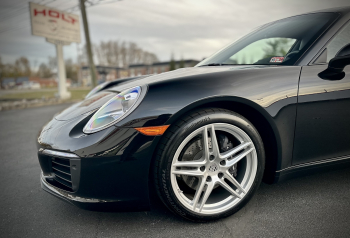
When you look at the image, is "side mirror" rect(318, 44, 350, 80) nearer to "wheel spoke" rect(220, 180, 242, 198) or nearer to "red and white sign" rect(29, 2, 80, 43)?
"wheel spoke" rect(220, 180, 242, 198)

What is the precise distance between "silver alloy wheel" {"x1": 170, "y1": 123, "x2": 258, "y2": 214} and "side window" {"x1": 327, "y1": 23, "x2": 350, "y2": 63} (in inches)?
35.5

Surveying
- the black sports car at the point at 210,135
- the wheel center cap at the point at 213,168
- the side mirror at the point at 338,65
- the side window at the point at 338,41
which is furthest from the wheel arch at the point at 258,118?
the side window at the point at 338,41

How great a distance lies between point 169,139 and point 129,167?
279mm

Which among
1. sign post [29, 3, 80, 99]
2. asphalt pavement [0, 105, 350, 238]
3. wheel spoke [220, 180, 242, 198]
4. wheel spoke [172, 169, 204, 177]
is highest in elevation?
sign post [29, 3, 80, 99]

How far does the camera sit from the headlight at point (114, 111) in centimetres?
142

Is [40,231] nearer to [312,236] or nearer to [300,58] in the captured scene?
[312,236]

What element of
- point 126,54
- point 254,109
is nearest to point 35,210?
point 254,109

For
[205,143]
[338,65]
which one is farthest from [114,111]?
[338,65]

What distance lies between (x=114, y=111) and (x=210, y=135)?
626 millimetres

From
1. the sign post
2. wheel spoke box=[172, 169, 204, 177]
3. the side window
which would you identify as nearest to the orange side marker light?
wheel spoke box=[172, 169, 204, 177]

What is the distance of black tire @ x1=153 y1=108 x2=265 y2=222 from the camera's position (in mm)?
1374

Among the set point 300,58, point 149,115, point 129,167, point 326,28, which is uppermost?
point 326,28

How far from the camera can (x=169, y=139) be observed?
1.37 metres

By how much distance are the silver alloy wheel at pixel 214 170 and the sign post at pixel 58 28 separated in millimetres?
13284
